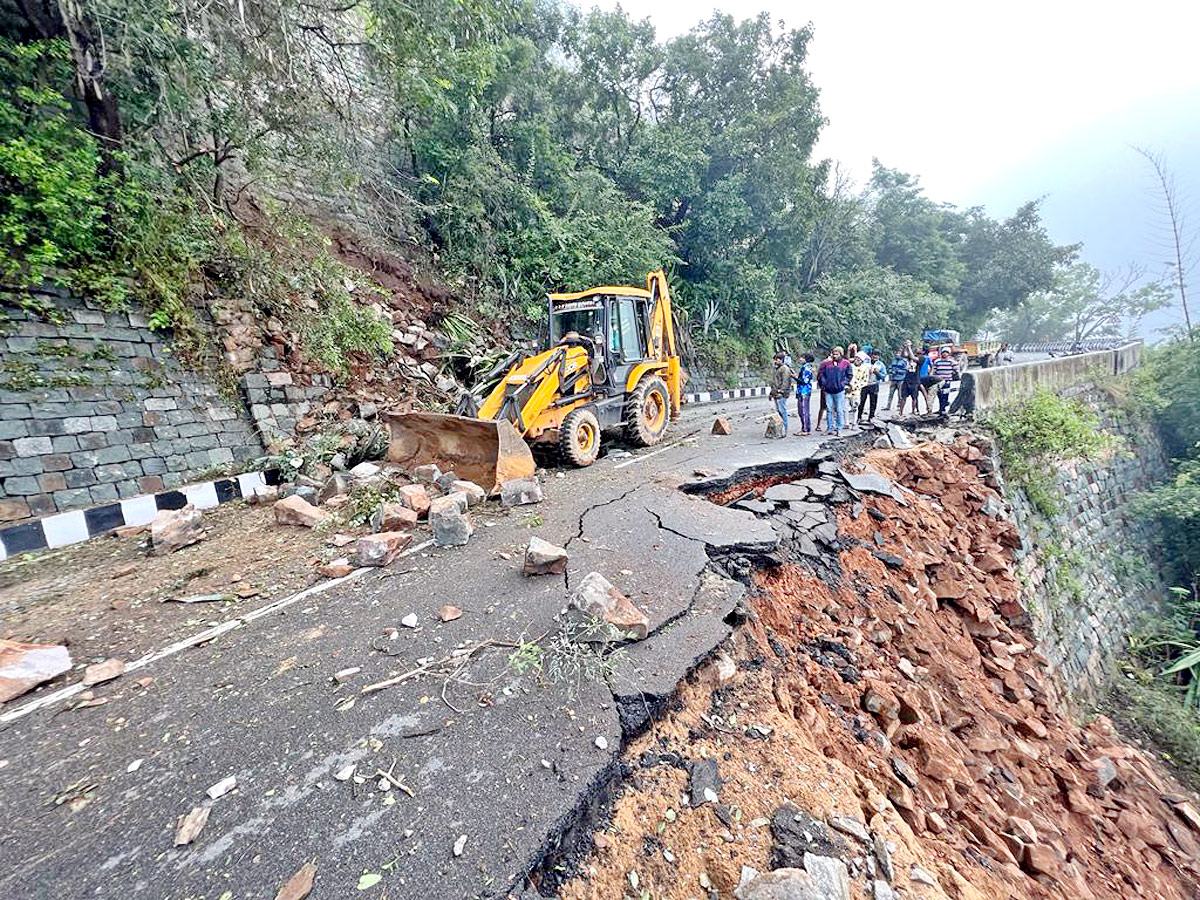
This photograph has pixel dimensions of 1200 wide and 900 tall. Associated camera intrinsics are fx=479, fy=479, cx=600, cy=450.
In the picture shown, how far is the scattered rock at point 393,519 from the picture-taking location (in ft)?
12.4

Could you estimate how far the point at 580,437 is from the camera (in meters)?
5.86

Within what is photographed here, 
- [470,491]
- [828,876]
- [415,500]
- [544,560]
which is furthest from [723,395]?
[828,876]

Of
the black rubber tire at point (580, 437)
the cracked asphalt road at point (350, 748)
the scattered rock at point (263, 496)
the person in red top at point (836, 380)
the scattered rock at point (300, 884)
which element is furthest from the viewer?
the person in red top at point (836, 380)

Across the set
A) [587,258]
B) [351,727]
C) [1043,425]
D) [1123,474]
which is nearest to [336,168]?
[587,258]

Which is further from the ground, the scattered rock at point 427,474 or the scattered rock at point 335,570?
the scattered rock at point 427,474

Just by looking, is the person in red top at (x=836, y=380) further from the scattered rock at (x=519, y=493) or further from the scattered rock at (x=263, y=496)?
the scattered rock at (x=263, y=496)

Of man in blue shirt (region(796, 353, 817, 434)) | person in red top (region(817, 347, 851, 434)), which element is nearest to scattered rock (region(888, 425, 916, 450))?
person in red top (region(817, 347, 851, 434))

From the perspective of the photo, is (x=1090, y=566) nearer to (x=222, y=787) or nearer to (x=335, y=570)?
(x=335, y=570)

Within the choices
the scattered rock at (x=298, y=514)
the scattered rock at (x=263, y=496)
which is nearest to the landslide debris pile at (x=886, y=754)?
the scattered rock at (x=298, y=514)

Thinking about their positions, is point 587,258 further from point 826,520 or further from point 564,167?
point 826,520

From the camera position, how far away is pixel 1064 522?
770 centimetres

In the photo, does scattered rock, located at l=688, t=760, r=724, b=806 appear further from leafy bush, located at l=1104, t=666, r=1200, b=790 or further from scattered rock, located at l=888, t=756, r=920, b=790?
leafy bush, located at l=1104, t=666, r=1200, b=790

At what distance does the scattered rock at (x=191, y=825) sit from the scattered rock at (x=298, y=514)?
9.06 ft

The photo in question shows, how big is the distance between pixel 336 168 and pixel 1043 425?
11.4 m
